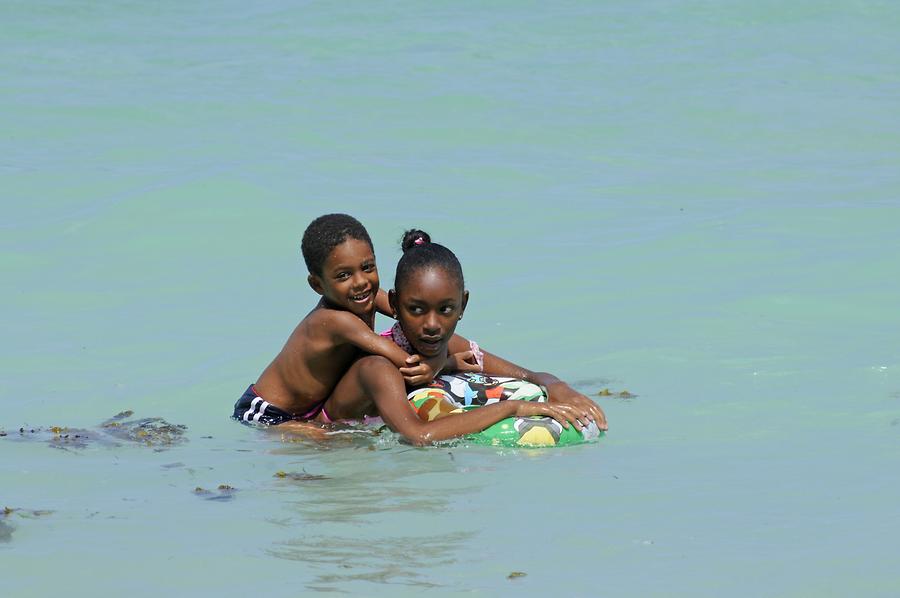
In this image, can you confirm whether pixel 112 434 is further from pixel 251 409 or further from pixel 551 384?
pixel 551 384

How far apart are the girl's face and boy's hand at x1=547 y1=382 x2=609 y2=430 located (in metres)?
0.61

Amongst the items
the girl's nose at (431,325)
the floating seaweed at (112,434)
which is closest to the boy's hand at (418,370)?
the girl's nose at (431,325)

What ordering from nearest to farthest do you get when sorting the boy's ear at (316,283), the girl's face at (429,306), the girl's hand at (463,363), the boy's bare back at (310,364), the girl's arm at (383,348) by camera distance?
1. the girl's face at (429,306)
2. the girl's arm at (383,348)
3. the boy's bare back at (310,364)
4. the boy's ear at (316,283)
5. the girl's hand at (463,363)

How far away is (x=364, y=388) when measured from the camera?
255 inches

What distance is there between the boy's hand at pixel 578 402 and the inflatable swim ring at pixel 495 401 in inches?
1.6

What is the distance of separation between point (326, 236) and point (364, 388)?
777 millimetres

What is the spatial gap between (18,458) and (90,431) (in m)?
0.71

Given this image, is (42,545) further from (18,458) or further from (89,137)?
(89,137)

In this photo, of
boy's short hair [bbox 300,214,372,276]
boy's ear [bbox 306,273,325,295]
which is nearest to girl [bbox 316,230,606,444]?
boy's short hair [bbox 300,214,372,276]

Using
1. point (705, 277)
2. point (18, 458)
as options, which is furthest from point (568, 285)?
point (18, 458)

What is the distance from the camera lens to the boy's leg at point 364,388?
626cm

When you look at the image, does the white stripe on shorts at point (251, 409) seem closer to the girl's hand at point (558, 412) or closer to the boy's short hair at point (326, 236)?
the boy's short hair at point (326, 236)

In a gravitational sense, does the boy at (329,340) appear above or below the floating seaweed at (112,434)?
above

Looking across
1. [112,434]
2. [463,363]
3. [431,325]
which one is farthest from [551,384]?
[112,434]
